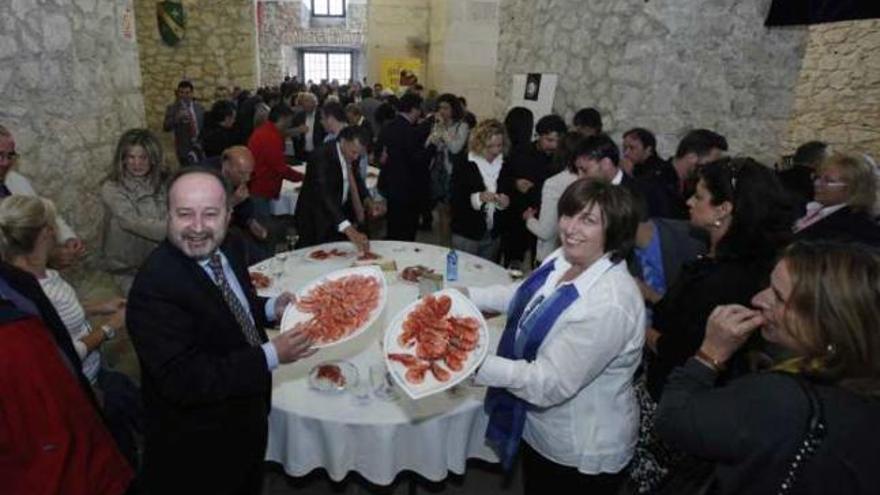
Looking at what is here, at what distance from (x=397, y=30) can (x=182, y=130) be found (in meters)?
6.73

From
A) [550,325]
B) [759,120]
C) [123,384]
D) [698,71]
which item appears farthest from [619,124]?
[123,384]

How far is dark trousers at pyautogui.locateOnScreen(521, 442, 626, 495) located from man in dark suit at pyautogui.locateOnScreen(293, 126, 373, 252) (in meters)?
2.15

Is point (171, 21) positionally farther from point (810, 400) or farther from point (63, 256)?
point (810, 400)

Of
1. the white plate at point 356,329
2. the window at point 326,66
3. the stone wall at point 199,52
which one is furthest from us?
the window at point 326,66

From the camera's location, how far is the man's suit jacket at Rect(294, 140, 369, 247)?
153 inches

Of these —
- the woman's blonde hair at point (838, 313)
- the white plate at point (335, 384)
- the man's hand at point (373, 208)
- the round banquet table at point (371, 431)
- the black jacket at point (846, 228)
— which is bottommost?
the round banquet table at point (371, 431)

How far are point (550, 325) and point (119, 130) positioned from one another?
425 centimetres

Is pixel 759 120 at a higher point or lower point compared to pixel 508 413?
higher

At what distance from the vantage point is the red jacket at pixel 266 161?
5000mm

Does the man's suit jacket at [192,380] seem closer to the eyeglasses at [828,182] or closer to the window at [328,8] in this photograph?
the eyeglasses at [828,182]

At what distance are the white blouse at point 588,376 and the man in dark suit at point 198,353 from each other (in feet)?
2.52

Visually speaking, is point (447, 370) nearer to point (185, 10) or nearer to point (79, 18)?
point (79, 18)

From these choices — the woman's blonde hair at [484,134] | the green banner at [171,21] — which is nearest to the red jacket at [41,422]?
the woman's blonde hair at [484,134]

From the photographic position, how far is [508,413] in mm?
1955
